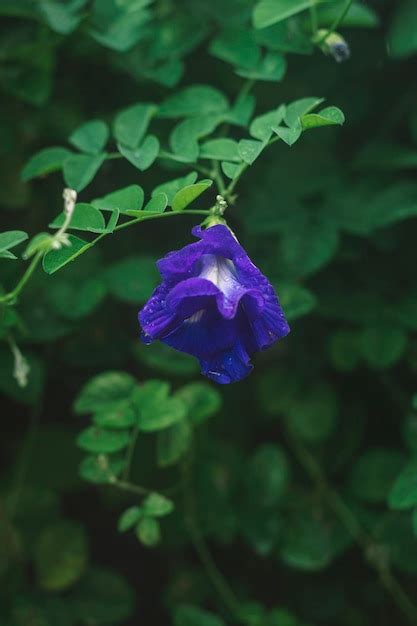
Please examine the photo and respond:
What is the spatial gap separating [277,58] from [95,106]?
0.46m

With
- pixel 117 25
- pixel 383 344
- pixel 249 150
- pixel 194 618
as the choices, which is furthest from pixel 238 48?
pixel 194 618

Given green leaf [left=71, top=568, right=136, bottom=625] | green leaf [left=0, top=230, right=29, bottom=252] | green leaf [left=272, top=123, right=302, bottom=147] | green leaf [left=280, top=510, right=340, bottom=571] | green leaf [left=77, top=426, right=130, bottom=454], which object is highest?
green leaf [left=272, top=123, right=302, bottom=147]

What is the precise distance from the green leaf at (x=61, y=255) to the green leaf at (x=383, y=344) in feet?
2.13

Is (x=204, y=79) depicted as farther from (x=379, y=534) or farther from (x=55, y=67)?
(x=379, y=534)

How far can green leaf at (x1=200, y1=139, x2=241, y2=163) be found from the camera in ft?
3.50

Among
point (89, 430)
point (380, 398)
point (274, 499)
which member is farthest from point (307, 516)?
point (89, 430)

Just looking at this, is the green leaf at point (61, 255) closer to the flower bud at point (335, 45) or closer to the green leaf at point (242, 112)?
the green leaf at point (242, 112)

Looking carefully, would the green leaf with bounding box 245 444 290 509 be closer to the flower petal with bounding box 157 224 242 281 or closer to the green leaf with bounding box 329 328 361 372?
the green leaf with bounding box 329 328 361 372

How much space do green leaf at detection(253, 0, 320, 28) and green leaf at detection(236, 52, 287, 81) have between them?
0.08 metres

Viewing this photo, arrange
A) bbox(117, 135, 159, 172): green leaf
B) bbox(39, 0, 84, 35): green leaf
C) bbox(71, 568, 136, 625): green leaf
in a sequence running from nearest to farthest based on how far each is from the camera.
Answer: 1. bbox(117, 135, 159, 172): green leaf
2. bbox(39, 0, 84, 35): green leaf
3. bbox(71, 568, 136, 625): green leaf

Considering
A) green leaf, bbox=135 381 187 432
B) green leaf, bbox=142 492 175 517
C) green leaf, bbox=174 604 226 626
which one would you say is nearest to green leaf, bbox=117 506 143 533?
green leaf, bbox=142 492 175 517

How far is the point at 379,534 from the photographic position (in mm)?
1484

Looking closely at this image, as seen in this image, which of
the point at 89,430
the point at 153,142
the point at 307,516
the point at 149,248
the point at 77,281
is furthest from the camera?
the point at 149,248

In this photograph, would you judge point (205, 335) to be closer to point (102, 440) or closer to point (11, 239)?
point (11, 239)
